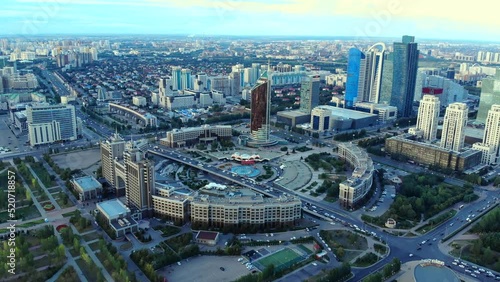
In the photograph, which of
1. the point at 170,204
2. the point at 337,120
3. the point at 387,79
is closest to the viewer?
the point at 170,204

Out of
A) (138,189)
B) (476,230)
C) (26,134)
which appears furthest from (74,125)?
(476,230)

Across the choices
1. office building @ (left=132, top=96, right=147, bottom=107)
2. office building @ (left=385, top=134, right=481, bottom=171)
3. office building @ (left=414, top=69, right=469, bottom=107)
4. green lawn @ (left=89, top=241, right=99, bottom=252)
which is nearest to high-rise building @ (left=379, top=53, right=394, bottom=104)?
office building @ (left=414, top=69, right=469, bottom=107)

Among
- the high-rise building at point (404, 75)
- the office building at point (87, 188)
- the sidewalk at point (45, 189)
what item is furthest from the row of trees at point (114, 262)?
the high-rise building at point (404, 75)

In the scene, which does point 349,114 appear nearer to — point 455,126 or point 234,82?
point 455,126

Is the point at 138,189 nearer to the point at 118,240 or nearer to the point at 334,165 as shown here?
the point at 118,240

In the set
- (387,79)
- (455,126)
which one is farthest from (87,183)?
(387,79)

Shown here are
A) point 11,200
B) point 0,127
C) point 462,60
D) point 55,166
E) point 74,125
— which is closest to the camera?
point 11,200
